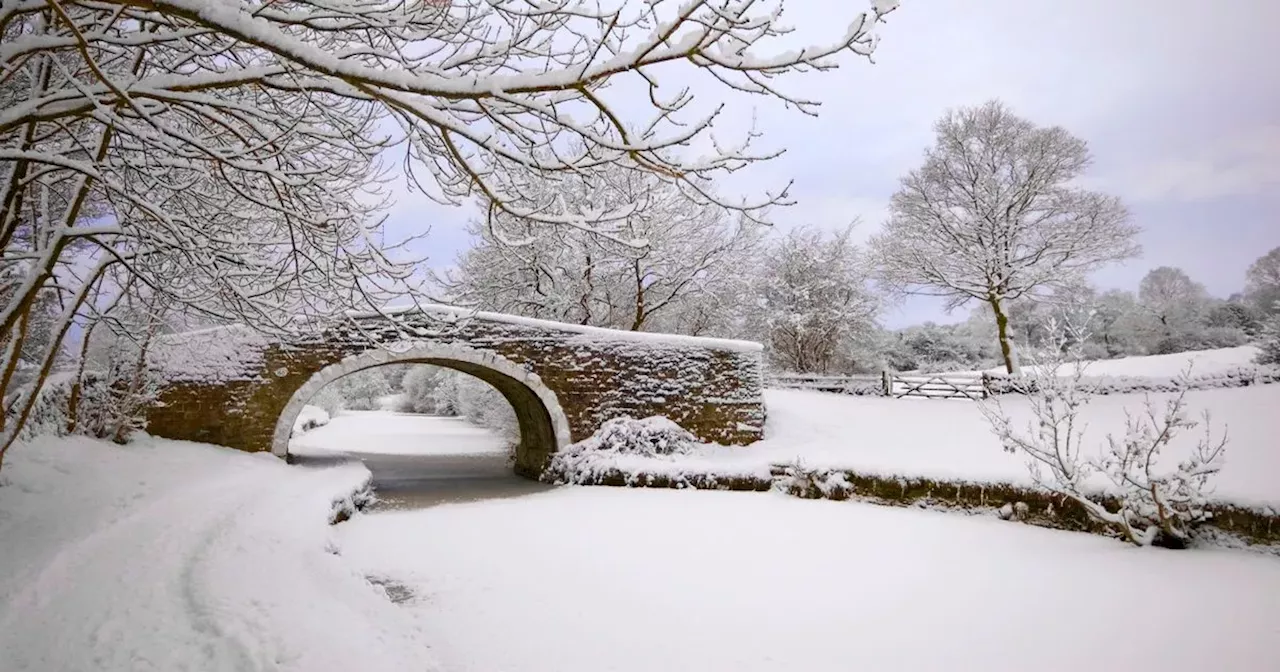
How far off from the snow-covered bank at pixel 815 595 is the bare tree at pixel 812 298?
15094 millimetres

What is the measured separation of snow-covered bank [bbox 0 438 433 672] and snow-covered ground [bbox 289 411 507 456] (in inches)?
409

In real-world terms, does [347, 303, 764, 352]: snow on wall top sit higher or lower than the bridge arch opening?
higher

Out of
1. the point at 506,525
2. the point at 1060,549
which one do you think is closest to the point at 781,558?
the point at 1060,549

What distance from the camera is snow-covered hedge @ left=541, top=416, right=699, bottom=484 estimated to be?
12.6 m

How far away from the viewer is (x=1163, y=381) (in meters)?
13.0

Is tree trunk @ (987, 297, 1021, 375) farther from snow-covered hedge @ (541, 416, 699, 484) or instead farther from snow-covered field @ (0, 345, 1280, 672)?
snow-covered hedge @ (541, 416, 699, 484)

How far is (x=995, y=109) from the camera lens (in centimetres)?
1712

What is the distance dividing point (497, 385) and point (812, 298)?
1276 centimetres

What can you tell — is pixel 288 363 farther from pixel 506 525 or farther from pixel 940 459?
pixel 940 459

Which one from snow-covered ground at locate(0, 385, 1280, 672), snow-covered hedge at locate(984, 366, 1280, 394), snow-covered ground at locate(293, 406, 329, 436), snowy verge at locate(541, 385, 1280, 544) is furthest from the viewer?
snow-covered ground at locate(293, 406, 329, 436)

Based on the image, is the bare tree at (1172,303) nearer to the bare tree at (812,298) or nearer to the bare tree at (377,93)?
the bare tree at (812,298)

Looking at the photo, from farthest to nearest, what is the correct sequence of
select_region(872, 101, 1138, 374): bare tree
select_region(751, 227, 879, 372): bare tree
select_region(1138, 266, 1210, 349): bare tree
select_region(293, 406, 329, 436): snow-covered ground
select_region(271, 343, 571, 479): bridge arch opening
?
select_region(293, 406, 329, 436): snow-covered ground
select_region(751, 227, 879, 372): bare tree
select_region(1138, 266, 1210, 349): bare tree
select_region(872, 101, 1138, 374): bare tree
select_region(271, 343, 571, 479): bridge arch opening

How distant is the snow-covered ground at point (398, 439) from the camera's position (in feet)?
67.2

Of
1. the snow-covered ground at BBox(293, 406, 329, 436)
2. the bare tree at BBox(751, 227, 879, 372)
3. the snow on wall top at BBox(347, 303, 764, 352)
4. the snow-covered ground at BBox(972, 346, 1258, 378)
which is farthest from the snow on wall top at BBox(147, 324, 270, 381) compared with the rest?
the snow-covered ground at BBox(972, 346, 1258, 378)
